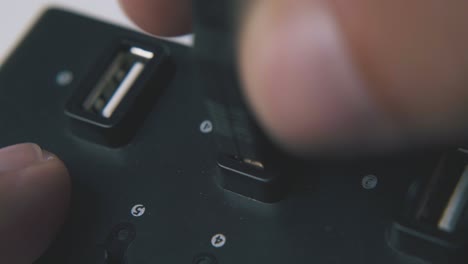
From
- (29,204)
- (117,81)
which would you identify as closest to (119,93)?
(117,81)

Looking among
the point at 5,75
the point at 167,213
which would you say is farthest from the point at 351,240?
the point at 5,75

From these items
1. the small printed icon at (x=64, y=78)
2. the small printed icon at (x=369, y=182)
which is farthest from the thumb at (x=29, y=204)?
the small printed icon at (x=369, y=182)

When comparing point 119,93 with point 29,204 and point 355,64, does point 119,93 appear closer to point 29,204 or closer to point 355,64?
point 29,204

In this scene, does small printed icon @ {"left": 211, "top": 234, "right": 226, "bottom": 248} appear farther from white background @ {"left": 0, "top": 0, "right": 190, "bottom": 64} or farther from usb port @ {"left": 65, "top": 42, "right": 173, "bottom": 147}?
white background @ {"left": 0, "top": 0, "right": 190, "bottom": 64}

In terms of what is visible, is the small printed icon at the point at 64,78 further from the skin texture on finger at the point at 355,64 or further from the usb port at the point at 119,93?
the skin texture on finger at the point at 355,64

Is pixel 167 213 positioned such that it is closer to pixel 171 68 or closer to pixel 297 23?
pixel 171 68

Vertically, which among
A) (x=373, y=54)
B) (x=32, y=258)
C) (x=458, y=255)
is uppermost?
(x=373, y=54)
